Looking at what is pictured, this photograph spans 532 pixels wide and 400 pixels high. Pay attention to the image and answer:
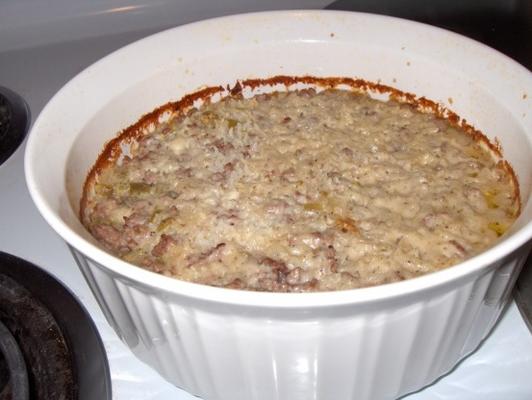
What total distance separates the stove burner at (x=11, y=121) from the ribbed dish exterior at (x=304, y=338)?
36.0 inches

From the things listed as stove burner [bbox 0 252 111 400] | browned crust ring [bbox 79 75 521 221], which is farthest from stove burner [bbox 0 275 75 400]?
browned crust ring [bbox 79 75 521 221]

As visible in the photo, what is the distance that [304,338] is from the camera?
0.88 metres

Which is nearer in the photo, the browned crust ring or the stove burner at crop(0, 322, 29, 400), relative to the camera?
the stove burner at crop(0, 322, 29, 400)

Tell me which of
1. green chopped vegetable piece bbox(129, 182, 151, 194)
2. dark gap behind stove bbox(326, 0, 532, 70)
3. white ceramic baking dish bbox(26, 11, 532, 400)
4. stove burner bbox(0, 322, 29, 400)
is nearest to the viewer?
white ceramic baking dish bbox(26, 11, 532, 400)

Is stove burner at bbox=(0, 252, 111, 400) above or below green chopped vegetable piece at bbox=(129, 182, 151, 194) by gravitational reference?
below

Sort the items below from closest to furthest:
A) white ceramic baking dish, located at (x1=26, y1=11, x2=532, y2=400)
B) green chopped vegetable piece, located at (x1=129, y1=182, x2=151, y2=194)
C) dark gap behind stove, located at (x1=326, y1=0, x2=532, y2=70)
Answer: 1. white ceramic baking dish, located at (x1=26, y1=11, x2=532, y2=400)
2. green chopped vegetable piece, located at (x1=129, y1=182, x2=151, y2=194)
3. dark gap behind stove, located at (x1=326, y1=0, x2=532, y2=70)

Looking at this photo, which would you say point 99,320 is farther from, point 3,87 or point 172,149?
point 3,87

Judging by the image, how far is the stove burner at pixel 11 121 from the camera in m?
1.81

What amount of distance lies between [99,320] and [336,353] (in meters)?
0.61

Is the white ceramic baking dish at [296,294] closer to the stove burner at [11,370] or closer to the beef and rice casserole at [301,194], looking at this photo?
the beef and rice casserole at [301,194]

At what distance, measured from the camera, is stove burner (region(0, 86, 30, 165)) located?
71.4 inches

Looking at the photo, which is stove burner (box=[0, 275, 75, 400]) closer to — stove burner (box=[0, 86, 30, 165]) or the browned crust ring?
the browned crust ring

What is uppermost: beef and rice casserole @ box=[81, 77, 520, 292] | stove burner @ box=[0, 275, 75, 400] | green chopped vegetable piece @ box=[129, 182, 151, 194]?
beef and rice casserole @ box=[81, 77, 520, 292]

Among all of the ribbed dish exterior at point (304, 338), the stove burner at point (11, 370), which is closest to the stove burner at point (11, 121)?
the stove burner at point (11, 370)
